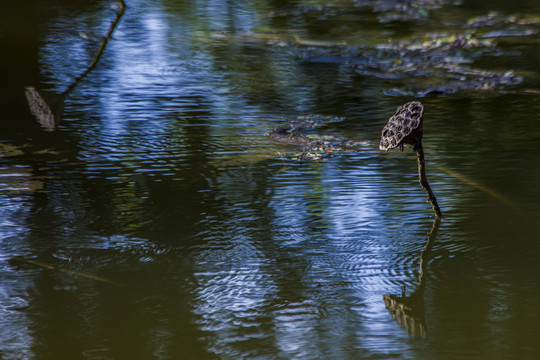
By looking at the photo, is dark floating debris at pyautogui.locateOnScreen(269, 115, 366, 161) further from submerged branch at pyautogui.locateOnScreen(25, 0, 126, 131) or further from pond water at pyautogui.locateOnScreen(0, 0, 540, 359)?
submerged branch at pyautogui.locateOnScreen(25, 0, 126, 131)

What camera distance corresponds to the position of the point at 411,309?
55.7 inches

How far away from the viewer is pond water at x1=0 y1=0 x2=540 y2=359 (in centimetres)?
134

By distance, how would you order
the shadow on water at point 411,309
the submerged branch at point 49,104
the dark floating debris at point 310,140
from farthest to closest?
the submerged branch at point 49,104 < the dark floating debris at point 310,140 < the shadow on water at point 411,309

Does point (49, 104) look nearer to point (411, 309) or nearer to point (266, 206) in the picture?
point (266, 206)

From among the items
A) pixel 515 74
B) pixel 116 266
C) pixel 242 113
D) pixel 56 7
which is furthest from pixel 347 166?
pixel 56 7

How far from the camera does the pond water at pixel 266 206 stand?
134 centimetres

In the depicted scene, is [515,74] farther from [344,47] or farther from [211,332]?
[211,332]

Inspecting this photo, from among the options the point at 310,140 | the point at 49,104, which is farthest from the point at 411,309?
the point at 49,104

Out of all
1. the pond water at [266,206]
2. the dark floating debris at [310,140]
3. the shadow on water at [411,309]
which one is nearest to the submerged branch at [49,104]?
the pond water at [266,206]

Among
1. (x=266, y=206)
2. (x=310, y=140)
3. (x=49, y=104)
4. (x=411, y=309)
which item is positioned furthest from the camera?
(x=49, y=104)

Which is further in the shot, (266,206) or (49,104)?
(49,104)

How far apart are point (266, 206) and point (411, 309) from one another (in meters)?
0.68

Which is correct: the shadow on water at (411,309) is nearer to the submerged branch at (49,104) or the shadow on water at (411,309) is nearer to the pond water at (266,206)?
the pond water at (266,206)

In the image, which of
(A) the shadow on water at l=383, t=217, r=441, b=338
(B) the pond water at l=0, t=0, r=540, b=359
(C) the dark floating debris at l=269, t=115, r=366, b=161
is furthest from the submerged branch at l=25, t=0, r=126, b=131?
(A) the shadow on water at l=383, t=217, r=441, b=338
